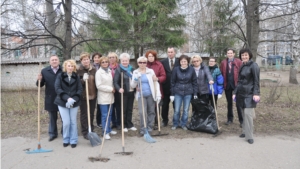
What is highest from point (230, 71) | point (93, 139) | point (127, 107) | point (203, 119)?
point (230, 71)

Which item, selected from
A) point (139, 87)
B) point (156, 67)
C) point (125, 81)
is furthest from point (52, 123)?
point (156, 67)

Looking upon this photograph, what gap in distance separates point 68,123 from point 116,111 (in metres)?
1.28

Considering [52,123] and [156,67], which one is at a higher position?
[156,67]

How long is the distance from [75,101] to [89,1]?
4.04m

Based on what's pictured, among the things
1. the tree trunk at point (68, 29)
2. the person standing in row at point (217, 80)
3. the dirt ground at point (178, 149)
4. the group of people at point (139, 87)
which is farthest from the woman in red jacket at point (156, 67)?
the tree trunk at point (68, 29)

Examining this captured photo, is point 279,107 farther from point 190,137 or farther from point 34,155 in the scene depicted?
point 34,155

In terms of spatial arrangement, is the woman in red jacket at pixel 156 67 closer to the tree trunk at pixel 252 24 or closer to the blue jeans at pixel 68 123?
the blue jeans at pixel 68 123

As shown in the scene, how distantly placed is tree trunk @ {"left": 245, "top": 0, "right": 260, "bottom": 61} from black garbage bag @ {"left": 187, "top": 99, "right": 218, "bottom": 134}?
2523mm

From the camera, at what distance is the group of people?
4512 millimetres

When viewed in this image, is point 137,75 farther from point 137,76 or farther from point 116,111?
point 116,111

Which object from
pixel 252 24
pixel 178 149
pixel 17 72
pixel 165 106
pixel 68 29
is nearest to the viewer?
pixel 178 149

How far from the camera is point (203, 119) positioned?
525cm

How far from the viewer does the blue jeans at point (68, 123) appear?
445cm

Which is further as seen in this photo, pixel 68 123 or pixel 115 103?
pixel 115 103
